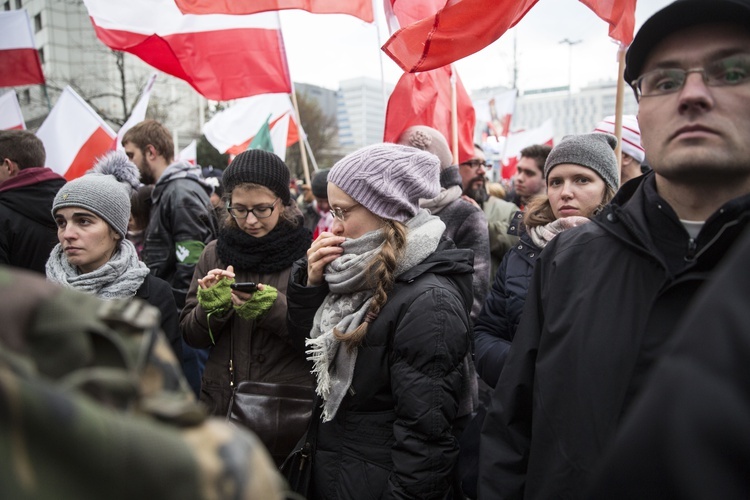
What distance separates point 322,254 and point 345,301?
0.76ft

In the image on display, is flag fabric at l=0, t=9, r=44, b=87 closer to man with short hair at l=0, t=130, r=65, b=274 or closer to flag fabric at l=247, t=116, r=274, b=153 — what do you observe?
flag fabric at l=247, t=116, r=274, b=153

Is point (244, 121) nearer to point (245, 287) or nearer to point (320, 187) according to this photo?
point (320, 187)

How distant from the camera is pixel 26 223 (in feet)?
11.9

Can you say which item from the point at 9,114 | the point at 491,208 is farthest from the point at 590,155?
the point at 9,114

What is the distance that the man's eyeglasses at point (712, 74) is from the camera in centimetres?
133

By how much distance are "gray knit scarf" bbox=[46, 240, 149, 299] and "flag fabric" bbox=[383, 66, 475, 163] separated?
2.43 m

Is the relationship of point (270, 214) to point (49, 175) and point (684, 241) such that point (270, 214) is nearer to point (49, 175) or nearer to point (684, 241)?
point (49, 175)

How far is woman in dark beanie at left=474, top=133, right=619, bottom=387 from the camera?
2.53m

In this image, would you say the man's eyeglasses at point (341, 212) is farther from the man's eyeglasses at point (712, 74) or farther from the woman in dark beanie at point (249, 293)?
the man's eyeglasses at point (712, 74)

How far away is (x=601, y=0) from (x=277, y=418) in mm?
2845

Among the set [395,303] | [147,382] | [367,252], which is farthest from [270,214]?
[147,382]

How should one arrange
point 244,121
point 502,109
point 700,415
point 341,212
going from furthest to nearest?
point 502,109, point 244,121, point 341,212, point 700,415

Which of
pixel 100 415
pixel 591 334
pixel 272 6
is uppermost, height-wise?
pixel 272 6

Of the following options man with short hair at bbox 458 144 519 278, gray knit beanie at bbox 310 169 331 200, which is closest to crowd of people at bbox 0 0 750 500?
man with short hair at bbox 458 144 519 278
